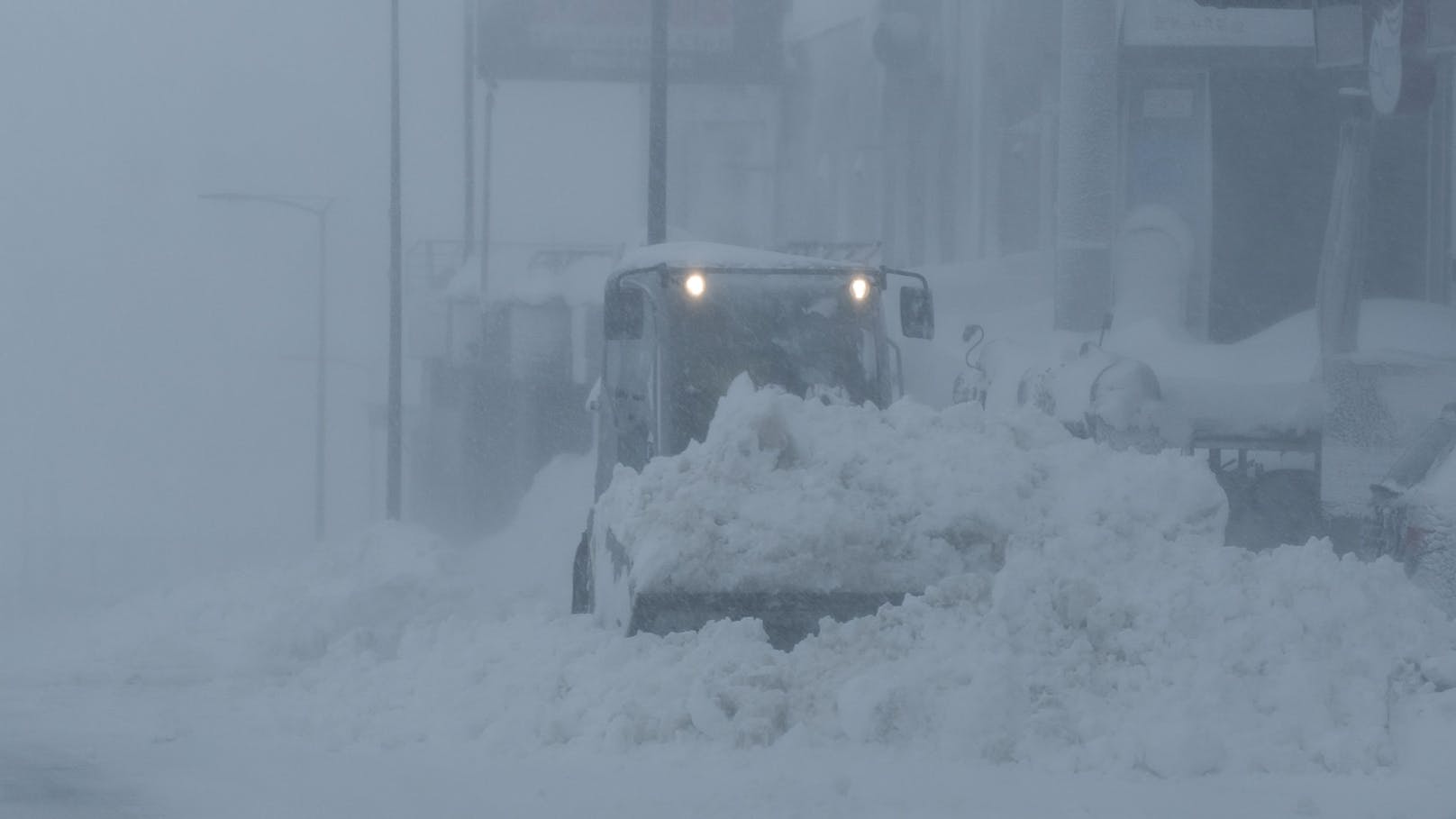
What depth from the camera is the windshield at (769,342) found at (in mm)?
11094

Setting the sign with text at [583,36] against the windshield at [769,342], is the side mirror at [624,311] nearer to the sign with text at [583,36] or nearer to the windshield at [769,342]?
the windshield at [769,342]

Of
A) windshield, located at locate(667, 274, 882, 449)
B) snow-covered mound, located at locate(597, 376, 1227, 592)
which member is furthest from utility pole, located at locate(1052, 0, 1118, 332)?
snow-covered mound, located at locate(597, 376, 1227, 592)

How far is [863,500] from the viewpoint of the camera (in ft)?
30.6

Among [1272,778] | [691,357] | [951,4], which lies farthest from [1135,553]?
[951,4]

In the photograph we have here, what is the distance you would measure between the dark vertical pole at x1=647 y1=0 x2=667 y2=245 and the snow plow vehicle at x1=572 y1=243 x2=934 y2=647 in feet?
18.6

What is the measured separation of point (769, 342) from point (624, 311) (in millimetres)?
923

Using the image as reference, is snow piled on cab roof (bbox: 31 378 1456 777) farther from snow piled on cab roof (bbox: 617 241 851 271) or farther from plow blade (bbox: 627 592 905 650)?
snow piled on cab roof (bbox: 617 241 851 271)

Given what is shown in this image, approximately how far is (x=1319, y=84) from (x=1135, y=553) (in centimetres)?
1450

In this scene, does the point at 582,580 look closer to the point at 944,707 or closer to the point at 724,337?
the point at 724,337

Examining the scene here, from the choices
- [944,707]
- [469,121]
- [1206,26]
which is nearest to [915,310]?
[944,707]

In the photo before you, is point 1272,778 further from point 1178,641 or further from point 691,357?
point 691,357

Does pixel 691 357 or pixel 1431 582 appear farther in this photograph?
pixel 691 357

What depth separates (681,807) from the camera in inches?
277

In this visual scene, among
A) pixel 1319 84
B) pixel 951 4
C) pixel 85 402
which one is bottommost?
pixel 85 402
